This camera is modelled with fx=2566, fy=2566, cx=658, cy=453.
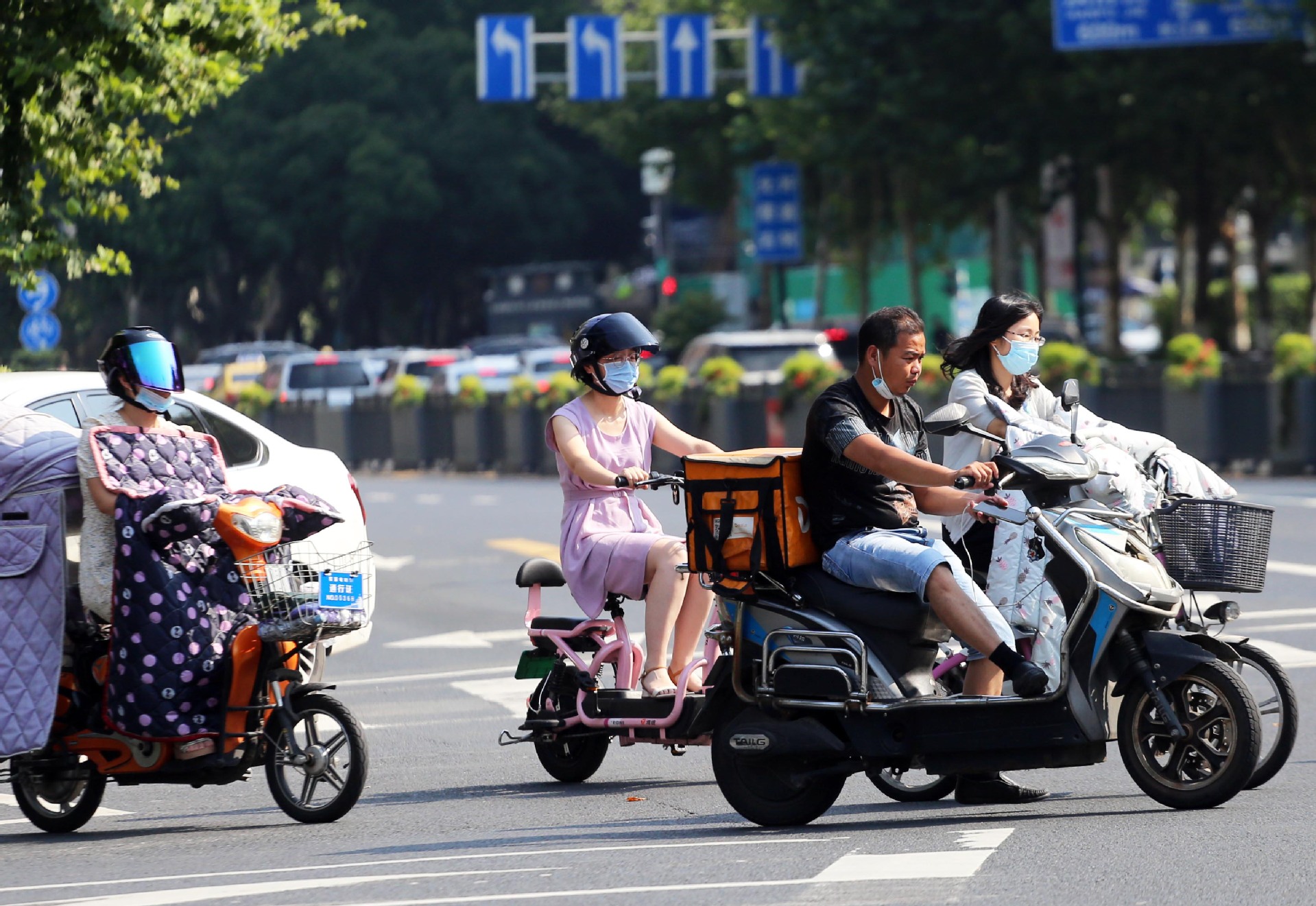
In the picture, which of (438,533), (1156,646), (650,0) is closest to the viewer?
(1156,646)

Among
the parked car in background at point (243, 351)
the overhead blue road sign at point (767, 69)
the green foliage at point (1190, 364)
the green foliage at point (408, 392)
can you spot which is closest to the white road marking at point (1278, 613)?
the green foliage at point (1190, 364)

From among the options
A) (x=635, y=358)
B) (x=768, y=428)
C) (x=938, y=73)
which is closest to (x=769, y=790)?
(x=635, y=358)

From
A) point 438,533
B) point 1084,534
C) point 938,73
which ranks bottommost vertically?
point 438,533

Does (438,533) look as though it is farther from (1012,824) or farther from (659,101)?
(659,101)

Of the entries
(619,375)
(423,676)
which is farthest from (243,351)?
(619,375)

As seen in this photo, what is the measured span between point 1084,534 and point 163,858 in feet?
9.59

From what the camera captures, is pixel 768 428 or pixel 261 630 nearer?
pixel 261 630

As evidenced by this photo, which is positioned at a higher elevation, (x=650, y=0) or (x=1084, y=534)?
(x=650, y=0)

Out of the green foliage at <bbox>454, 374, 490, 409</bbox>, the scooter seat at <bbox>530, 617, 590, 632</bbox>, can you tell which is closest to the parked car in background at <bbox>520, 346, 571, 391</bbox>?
the green foliage at <bbox>454, 374, 490, 409</bbox>

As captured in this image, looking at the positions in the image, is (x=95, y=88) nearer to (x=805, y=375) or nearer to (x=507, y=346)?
(x=805, y=375)

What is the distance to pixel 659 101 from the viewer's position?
2133 inches

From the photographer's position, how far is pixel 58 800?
28.0ft

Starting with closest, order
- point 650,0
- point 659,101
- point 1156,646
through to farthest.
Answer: point 1156,646, point 659,101, point 650,0

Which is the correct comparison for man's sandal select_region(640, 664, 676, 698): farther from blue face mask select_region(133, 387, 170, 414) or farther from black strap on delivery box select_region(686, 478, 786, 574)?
blue face mask select_region(133, 387, 170, 414)
